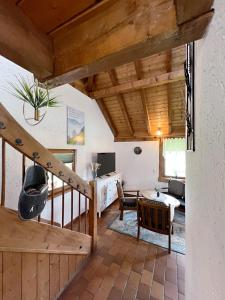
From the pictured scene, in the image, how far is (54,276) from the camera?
172 cm

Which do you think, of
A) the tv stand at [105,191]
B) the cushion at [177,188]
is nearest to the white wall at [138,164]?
the cushion at [177,188]

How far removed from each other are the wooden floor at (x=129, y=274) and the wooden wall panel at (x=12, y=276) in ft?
2.21

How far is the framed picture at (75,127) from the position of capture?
3.60 m

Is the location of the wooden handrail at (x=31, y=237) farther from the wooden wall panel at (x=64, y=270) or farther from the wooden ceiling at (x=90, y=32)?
the wooden ceiling at (x=90, y=32)

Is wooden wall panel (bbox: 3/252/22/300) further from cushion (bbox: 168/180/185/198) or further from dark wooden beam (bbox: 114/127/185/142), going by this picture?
dark wooden beam (bbox: 114/127/185/142)

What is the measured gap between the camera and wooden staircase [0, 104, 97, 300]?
1177 mm

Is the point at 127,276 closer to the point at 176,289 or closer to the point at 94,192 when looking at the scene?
the point at 176,289

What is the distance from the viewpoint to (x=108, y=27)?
2.78 ft

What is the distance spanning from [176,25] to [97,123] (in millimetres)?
4327

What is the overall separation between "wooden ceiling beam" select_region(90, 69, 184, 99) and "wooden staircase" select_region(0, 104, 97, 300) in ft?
10.2

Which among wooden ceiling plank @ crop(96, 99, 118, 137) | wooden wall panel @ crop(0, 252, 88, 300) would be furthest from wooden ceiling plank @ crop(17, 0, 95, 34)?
wooden ceiling plank @ crop(96, 99, 118, 137)

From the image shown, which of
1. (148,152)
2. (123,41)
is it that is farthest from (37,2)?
(148,152)

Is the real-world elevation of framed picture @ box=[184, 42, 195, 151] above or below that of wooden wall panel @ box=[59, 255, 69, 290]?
above

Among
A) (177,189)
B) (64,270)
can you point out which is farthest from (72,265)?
(177,189)
